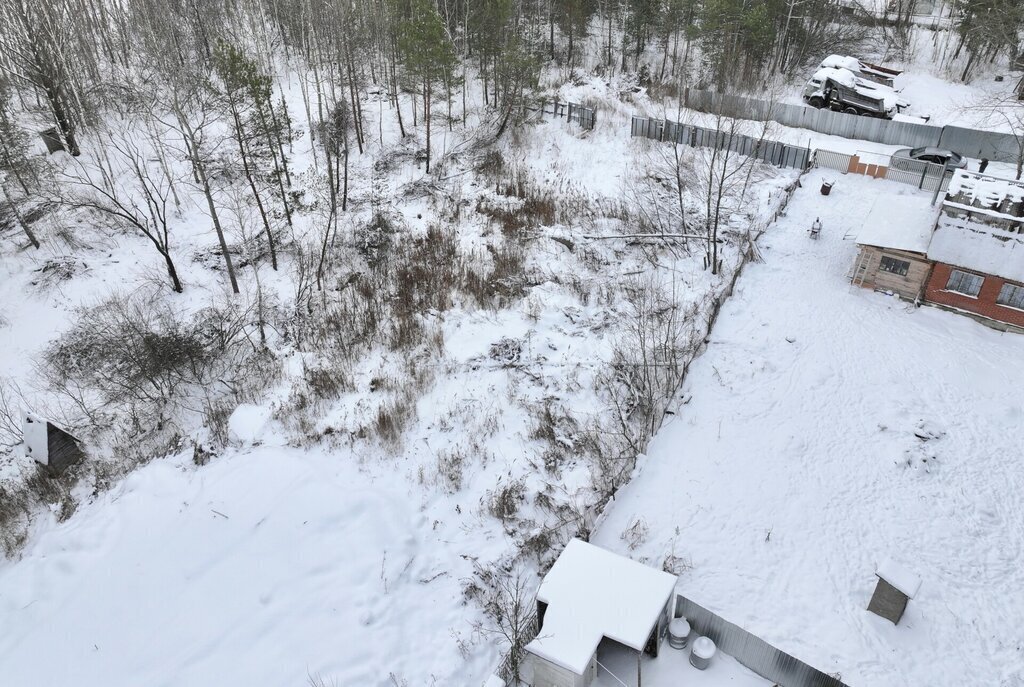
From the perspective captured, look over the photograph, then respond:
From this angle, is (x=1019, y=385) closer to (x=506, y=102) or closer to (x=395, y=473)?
(x=395, y=473)

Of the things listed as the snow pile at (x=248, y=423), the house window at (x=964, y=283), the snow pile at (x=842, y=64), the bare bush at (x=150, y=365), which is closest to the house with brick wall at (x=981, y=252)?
the house window at (x=964, y=283)

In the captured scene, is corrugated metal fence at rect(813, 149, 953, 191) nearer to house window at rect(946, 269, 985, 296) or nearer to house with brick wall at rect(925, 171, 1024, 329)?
house with brick wall at rect(925, 171, 1024, 329)

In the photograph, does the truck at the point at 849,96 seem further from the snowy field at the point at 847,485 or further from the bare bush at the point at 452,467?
the bare bush at the point at 452,467

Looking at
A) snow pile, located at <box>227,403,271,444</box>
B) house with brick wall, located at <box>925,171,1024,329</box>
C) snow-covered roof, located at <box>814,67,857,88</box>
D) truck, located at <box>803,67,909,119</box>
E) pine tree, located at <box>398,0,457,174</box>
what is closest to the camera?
snow pile, located at <box>227,403,271,444</box>

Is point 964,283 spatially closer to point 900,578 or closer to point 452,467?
point 900,578

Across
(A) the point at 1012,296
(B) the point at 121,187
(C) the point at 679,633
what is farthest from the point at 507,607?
(B) the point at 121,187

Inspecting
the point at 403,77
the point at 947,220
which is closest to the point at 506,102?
the point at 403,77

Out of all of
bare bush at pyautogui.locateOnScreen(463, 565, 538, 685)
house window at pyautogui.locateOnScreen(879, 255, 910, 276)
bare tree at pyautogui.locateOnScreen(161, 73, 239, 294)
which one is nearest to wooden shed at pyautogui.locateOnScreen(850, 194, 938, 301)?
house window at pyautogui.locateOnScreen(879, 255, 910, 276)
